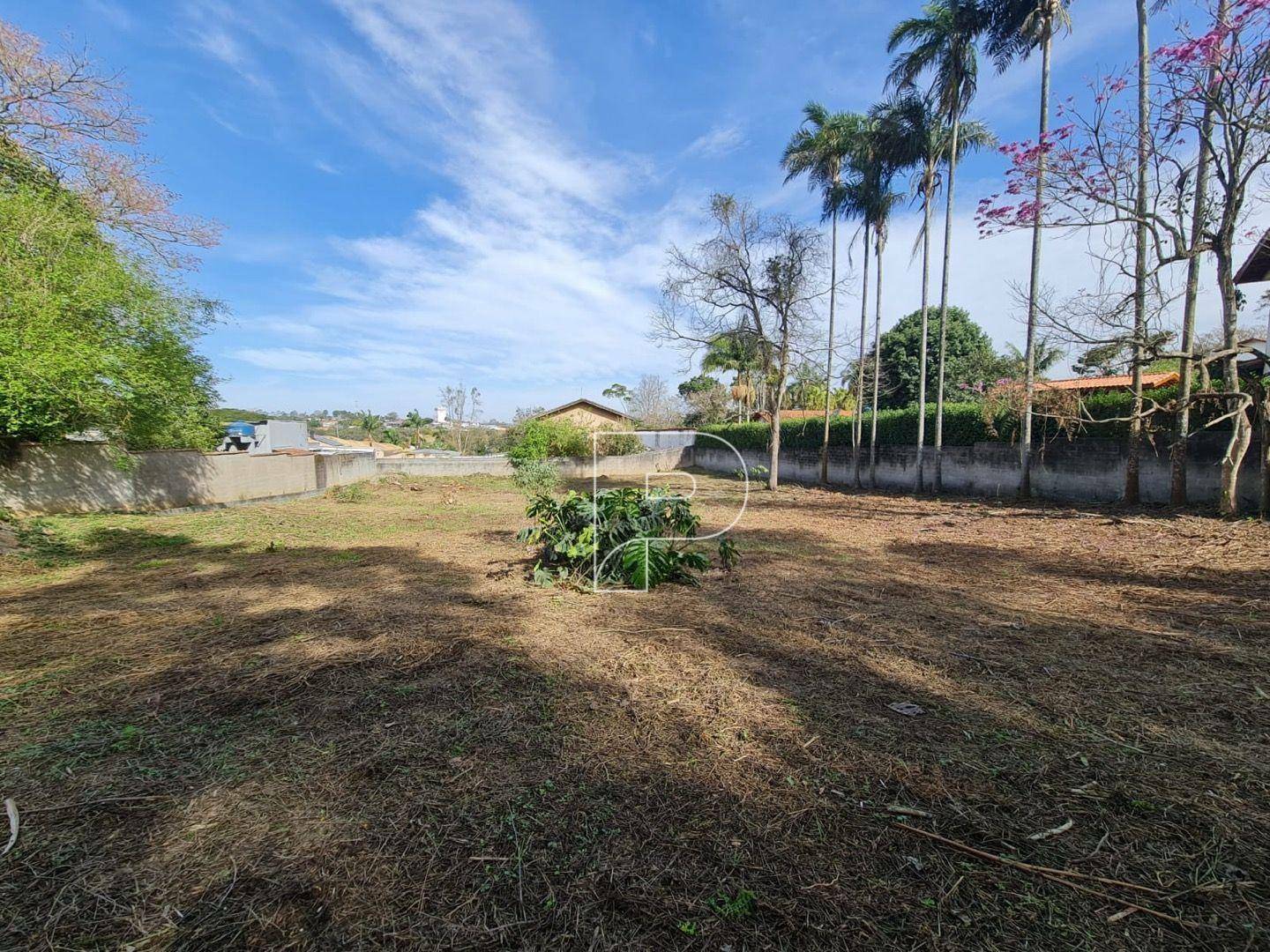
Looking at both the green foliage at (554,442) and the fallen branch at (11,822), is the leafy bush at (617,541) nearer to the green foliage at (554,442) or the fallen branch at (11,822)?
the fallen branch at (11,822)

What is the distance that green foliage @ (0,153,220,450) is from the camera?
525 cm

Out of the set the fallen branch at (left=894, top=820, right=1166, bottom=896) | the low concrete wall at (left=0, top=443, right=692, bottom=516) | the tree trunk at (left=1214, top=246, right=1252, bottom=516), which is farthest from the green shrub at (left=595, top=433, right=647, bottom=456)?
the fallen branch at (left=894, top=820, right=1166, bottom=896)

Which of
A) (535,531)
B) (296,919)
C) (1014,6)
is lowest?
(296,919)

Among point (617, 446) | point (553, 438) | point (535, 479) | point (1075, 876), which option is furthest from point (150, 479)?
point (617, 446)

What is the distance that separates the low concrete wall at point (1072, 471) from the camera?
736 cm

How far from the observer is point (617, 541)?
4.45 metres

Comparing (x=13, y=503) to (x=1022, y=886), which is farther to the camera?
(x=13, y=503)

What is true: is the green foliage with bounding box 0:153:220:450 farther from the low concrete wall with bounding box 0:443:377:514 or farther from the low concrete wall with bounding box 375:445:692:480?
the low concrete wall with bounding box 375:445:692:480

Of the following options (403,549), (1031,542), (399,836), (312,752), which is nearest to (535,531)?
(403,549)

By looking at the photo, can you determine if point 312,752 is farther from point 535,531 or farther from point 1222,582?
point 1222,582

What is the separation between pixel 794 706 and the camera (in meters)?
2.32

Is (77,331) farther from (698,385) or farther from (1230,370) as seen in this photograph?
(698,385)

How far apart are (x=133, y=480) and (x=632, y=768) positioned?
1076 centimetres

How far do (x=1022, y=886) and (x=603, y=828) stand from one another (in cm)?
114
